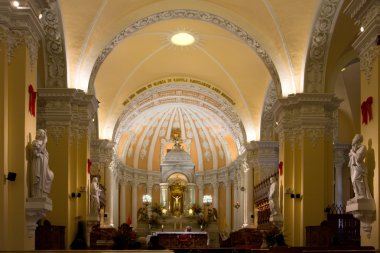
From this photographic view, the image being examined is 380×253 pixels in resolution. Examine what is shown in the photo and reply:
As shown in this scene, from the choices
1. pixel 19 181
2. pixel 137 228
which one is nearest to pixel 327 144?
pixel 19 181

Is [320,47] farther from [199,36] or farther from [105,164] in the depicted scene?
[105,164]

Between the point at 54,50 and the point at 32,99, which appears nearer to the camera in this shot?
the point at 32,99

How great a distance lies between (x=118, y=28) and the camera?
666 inches

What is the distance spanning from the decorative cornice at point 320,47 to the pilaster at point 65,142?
5.77 meters

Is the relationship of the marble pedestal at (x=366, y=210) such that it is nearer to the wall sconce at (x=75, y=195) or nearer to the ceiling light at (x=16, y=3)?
the ceiling light at (x=16, y=3)

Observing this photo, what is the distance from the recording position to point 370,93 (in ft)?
33.2

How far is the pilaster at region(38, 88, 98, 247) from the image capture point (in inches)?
602

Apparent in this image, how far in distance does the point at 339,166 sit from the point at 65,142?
10916mm

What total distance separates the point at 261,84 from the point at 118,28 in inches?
292

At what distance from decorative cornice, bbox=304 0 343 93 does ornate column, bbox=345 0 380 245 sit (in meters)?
4.87

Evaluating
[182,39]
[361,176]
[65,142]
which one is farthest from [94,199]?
[361,176]

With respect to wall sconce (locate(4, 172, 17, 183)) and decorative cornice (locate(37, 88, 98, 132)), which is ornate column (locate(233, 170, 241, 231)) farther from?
wall sconce (locate(4, 172, 17, 183))

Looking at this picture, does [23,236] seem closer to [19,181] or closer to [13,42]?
[19,181]

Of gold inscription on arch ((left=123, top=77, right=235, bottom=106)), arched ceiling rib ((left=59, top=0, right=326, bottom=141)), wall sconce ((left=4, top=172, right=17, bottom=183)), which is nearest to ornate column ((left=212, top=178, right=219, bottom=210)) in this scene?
gold inscription on arch ((left=123, top=77, right=235, bottom=106))
